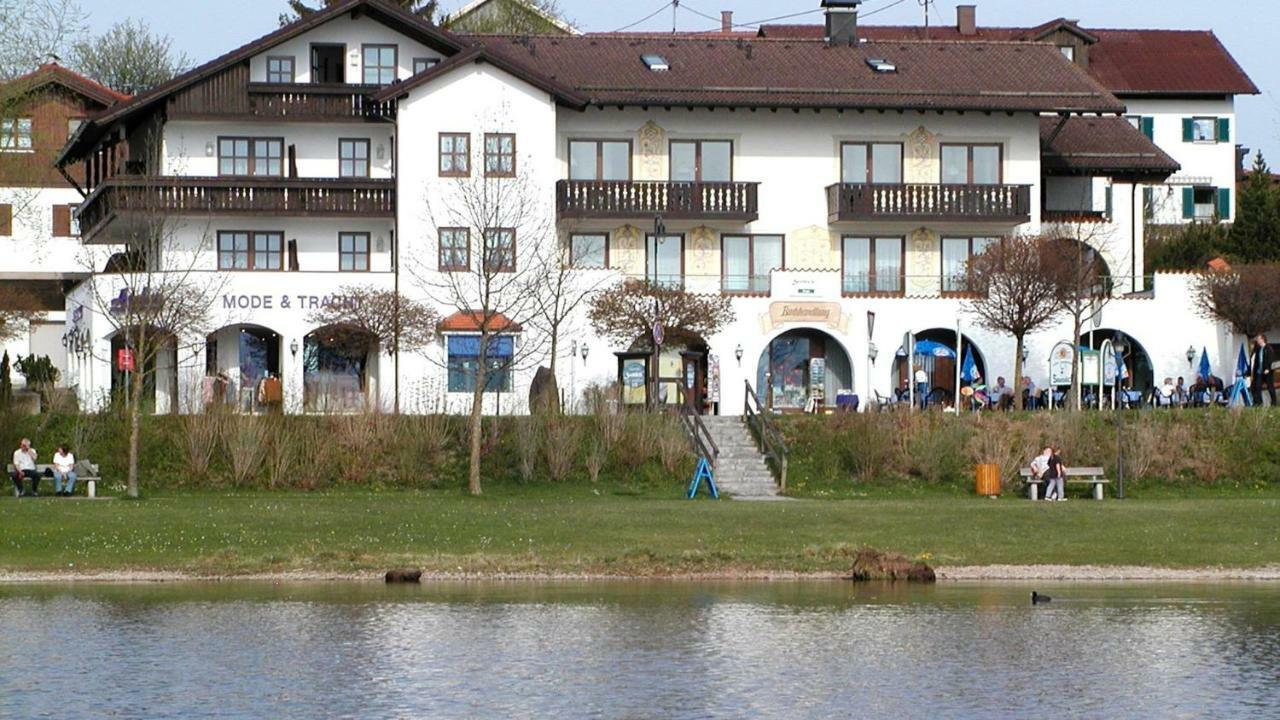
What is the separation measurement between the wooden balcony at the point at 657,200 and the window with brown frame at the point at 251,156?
8.53 metres

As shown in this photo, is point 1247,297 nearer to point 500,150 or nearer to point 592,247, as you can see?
point 592,247

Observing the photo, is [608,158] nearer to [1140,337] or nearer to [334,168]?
[334,168]

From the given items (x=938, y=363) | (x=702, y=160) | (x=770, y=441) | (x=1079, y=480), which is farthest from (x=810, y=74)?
(x=1079, y=480)

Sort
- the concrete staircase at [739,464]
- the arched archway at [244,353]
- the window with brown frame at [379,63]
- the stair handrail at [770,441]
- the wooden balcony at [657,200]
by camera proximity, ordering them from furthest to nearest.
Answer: the window with brown frame at [379,63], the wooden balcony at [657,200], the arched archway at [244,353], the stair handrail at [770,441], the concrete staircase at [739,464]

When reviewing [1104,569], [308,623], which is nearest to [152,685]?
[308,623]

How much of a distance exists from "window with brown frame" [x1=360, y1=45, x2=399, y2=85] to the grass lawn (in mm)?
22633

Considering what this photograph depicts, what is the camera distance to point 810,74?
66.1 meters

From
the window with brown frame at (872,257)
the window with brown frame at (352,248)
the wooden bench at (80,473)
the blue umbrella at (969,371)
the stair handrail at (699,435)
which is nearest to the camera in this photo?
the wooden bench at (80,473)

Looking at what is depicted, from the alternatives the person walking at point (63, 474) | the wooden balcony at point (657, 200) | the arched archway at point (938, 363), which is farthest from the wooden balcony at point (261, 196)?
the person walking at point (63, 474)

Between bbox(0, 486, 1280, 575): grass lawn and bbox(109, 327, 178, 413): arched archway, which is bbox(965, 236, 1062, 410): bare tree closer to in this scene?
bbox(0, 486, 1280, 575): grass lawn

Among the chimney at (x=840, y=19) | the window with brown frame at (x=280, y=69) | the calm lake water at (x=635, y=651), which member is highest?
the chimney at (x=840, y=19)

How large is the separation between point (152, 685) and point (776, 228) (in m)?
42.7

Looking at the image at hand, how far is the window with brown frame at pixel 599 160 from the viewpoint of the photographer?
64938 mm

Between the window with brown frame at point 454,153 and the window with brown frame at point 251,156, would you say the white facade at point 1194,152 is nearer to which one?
the window with brown frame at point 454,153
